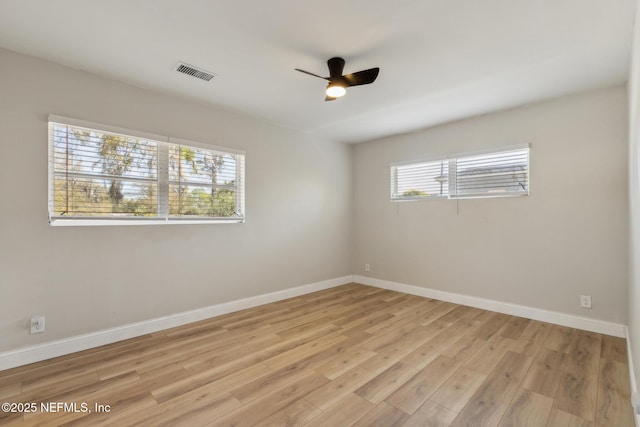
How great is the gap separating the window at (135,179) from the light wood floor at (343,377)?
4.11ft

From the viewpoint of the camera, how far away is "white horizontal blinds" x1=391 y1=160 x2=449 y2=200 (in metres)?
4.31

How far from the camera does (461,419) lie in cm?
180

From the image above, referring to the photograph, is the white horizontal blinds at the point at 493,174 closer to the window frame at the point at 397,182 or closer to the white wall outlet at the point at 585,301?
the window frame at the point at 397,182

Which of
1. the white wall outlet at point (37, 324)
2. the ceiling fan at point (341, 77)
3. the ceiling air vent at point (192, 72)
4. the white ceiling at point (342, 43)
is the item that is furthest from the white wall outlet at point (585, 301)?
the white wall outlet at point (37, 324)

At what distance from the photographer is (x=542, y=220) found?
11.2 feet

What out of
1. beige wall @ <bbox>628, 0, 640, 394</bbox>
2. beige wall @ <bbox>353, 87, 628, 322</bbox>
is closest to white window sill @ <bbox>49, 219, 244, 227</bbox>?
beige wall @ <bbox>353, 87, 628, 322</bbox>

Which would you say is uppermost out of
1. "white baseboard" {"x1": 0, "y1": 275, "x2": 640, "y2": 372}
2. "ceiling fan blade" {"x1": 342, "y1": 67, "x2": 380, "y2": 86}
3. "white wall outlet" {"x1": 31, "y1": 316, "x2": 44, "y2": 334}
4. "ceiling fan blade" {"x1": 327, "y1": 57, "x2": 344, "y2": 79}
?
"ceiling fan blade" {"x1": 327, "y1": 57, "x2": 344, "y2": 79}

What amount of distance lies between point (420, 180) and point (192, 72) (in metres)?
3.36

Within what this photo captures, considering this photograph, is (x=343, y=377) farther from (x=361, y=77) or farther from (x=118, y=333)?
(x=361, y=77)

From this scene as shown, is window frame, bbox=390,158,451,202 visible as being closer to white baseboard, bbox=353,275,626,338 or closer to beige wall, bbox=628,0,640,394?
white baseboard, bbox=353,275,626,338

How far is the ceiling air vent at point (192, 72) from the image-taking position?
265cm

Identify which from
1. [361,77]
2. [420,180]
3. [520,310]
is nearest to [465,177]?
[420,180]

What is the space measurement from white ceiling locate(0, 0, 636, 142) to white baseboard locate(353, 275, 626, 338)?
2.42 m

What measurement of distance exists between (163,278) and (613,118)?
4936mm
